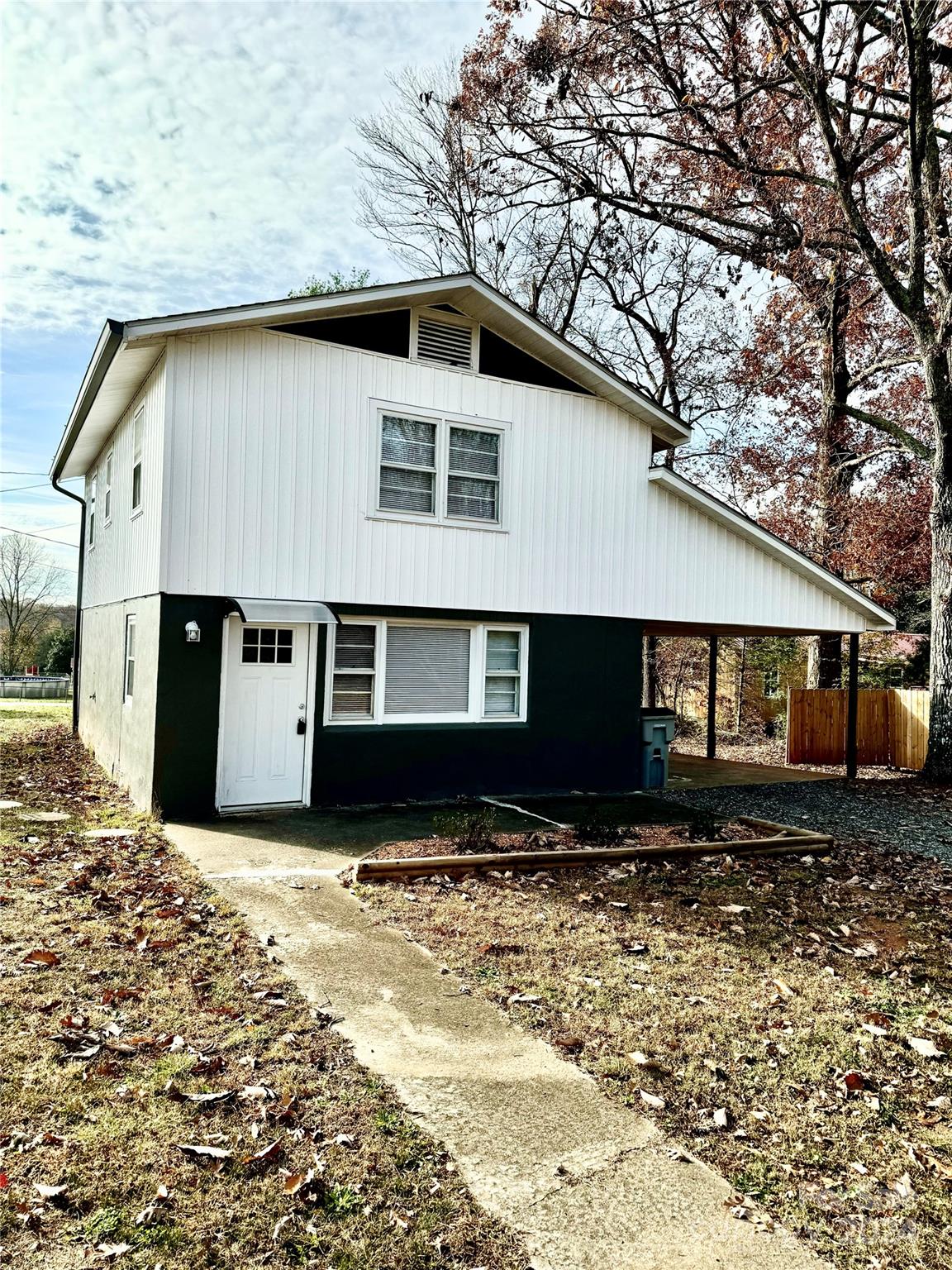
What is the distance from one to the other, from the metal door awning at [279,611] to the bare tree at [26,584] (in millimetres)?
35075

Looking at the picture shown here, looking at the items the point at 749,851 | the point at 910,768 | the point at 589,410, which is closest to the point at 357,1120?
the point at 749,851

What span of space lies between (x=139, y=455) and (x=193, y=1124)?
380 inches

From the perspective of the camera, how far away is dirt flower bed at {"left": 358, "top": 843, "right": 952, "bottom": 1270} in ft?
10.9

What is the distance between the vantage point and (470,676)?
Answer: 11820 mm

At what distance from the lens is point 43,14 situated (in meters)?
7.47

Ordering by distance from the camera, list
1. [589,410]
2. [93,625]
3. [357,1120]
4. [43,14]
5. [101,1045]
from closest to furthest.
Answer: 1. [357,1120]
2. [101,1045]
3. [43,14]
4. [589,410]
5. [93,625]

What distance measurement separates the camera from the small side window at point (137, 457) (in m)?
11.1

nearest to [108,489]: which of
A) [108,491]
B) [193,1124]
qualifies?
[108,491]

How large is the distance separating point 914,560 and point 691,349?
8923mm

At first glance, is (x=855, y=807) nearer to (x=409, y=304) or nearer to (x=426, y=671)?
(x=426, y=671)

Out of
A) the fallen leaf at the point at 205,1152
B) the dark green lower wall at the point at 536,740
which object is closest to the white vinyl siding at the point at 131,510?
the dark green lower wall at the point at 536,740

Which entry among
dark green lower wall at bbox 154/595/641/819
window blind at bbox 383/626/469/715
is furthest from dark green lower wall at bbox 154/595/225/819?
window blind at bbox 383/626/469/715

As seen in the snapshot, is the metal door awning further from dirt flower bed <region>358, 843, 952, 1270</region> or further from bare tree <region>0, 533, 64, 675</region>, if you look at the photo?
bare tree <region>0, 533, 64, 675</region>

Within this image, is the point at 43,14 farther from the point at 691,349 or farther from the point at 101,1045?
the point at 691,349
